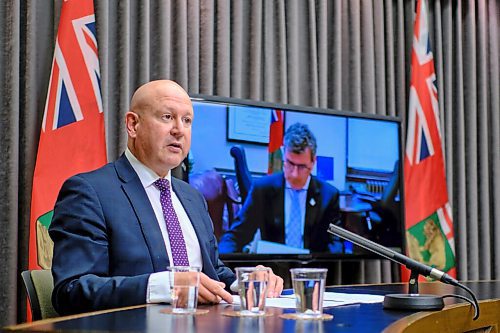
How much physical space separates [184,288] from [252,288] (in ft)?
0.45

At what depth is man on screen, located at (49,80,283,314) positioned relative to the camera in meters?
2.01

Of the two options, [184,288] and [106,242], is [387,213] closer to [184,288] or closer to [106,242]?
[106,242]

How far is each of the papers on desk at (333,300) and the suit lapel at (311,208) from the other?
5.76 ft

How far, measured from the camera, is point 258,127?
3.93 metres

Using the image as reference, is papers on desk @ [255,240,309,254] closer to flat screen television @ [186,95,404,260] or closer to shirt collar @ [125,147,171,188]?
flat screen television @ [186,95,404,260]

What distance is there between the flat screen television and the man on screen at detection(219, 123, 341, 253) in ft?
0.12

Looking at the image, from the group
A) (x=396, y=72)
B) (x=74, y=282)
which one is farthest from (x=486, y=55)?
(x=74, y=282)

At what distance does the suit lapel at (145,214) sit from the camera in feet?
7.52

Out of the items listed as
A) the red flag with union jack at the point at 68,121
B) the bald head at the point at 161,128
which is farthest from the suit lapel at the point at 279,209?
the bald head at the point at 161,128

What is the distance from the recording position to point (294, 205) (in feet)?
13.3

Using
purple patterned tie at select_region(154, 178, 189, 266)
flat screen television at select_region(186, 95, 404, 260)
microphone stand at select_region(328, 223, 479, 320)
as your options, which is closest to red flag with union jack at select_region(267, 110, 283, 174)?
flat screen television at select_region(186, 95, 404, 260)

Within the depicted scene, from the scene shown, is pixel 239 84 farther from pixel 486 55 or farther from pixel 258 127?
pixel 486 55

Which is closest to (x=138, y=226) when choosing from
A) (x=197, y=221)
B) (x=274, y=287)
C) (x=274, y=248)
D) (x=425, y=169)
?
(x=197, y=221)

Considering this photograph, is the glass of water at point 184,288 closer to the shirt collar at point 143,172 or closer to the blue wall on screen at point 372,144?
the shirt collar at point 143,172
